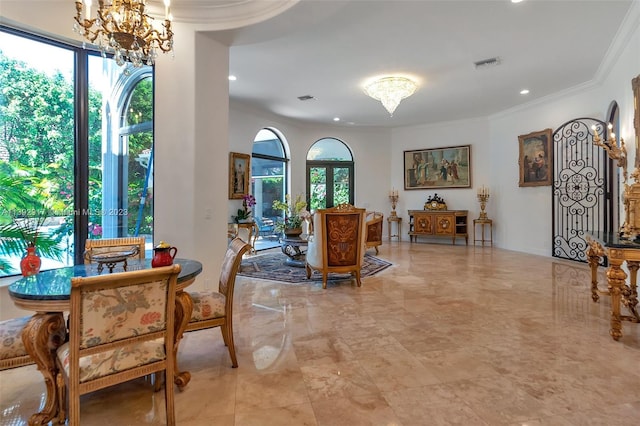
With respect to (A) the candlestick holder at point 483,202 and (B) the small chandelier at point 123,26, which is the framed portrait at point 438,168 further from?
(B) the small chandelier at point 123,26

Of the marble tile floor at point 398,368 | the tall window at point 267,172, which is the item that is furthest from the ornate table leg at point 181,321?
the tall window at point 267,172

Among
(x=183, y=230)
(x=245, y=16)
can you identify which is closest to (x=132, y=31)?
(x=245, y=16)

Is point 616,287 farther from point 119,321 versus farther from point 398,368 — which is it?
point 119,321

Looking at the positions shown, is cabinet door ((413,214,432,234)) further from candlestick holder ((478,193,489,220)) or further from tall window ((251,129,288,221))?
tall window ((251,129,288,221))

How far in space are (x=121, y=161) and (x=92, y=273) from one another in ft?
7.09

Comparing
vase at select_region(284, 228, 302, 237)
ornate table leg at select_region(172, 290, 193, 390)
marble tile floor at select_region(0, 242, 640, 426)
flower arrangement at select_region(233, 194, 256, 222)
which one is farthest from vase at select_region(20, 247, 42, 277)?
flower arrangement at select_region(233, 194, 256, 222)

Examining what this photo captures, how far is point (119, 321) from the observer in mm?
1571

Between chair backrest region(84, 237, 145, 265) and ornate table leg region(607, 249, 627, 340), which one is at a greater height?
chair backrest region(84, 237, 145, 265)

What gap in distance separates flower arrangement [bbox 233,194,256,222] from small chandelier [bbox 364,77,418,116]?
3.35 metres

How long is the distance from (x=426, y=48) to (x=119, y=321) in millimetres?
4746

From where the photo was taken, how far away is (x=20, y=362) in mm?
1820

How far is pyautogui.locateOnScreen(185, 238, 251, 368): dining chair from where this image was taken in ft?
7.64

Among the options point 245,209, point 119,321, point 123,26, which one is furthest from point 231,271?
point 245,209

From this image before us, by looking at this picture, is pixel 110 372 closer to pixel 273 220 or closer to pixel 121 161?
pixel 121 161
